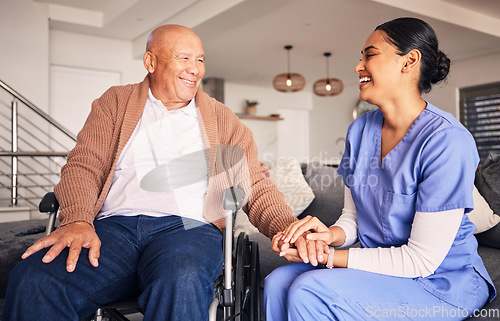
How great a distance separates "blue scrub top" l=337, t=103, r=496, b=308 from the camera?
3.48 ft

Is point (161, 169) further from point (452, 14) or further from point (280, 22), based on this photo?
point (452, 14)

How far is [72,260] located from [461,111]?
8048mm

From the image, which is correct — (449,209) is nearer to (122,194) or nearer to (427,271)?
(427,271)

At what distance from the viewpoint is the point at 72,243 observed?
1.22 metres

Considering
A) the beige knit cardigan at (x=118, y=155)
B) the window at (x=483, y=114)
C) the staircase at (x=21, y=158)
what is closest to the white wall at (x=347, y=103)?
the window at (x=483, y=114)

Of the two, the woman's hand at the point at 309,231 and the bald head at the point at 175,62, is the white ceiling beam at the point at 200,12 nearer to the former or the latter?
the bald head at the point at 175,62

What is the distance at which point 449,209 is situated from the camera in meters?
1.05

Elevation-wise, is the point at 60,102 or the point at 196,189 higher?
the point at 60,102

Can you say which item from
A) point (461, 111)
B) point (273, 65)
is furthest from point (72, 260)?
point (461, 111)

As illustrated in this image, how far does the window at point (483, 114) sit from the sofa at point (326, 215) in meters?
6.01

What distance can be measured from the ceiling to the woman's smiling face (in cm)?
332

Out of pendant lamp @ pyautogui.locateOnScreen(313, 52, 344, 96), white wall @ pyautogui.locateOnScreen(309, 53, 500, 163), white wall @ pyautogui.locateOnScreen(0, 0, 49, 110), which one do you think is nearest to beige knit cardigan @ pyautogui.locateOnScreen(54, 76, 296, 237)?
white wall @ pyautogui.locateOnScreen(0, 0, 49, 110)

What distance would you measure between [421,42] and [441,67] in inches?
4.6

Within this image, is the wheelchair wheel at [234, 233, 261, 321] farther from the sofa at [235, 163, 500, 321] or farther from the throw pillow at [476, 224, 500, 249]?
the throw pillow at [476, 224, 500, 249]
